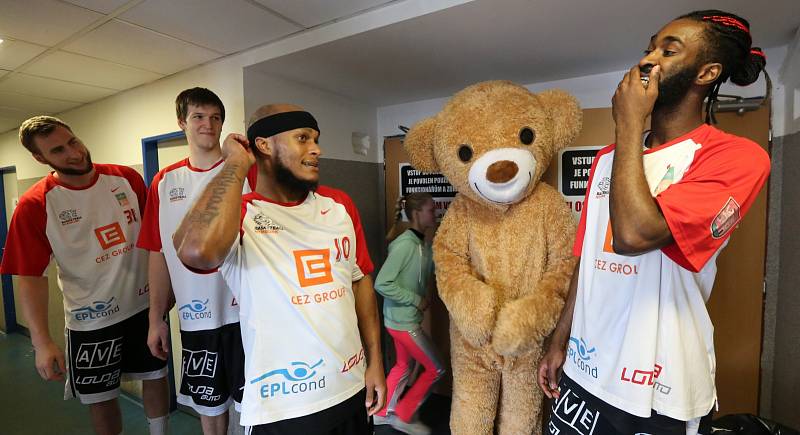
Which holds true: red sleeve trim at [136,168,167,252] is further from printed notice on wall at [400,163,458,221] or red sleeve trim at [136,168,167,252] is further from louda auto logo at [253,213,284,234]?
printed notice on wall at [400,163,458,221]

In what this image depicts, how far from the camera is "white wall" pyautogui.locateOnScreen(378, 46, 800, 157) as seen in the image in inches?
68.3

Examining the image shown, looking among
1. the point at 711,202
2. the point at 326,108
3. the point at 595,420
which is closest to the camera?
the point at 711,202

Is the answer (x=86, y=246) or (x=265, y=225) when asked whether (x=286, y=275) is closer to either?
(x=265, y=225)

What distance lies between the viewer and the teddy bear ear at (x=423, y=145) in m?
1.69

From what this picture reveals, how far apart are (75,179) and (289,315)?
1.48 metres

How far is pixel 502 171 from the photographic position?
54.1 inches

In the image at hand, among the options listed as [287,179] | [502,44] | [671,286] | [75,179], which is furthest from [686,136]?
[75,179]

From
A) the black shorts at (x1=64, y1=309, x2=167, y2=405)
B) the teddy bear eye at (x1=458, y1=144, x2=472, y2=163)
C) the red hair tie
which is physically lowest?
Answer: the black shorts at (x1=64, y1=309, x2=167, y2=405)

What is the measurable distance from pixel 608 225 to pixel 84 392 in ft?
7.60

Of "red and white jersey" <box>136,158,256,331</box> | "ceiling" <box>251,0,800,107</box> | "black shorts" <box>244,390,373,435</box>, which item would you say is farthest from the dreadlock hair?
"red and white jersey" <box>136,158,256,331</box>

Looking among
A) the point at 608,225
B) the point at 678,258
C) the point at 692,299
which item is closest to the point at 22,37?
the point at 608,225

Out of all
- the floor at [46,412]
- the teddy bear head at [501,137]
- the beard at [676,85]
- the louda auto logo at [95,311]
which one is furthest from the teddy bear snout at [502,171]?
the floor at [46,412]

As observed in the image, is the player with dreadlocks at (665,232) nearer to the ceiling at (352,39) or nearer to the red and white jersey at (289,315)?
the ceiling at (352,39)

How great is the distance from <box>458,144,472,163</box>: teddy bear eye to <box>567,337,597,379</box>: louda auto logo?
765mm
